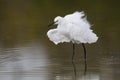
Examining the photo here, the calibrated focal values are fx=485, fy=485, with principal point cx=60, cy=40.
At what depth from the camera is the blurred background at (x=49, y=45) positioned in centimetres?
895

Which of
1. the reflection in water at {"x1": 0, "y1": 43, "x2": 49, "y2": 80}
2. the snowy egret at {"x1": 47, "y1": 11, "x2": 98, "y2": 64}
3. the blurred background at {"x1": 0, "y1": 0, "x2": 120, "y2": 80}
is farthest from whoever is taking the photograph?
the snowy egret at {"x1": 47, "y1": 11, "x2": 98, "y2": 64}

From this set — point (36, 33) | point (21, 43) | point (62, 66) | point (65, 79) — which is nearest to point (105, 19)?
point (36, 33)

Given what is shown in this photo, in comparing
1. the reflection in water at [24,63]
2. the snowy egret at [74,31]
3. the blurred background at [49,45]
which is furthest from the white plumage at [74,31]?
the reflection in water at [24,63]

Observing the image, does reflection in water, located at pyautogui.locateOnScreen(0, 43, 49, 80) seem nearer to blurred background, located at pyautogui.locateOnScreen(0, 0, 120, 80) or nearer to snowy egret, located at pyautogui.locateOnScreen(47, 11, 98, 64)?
blurred background, located at pyautogui.locateOnScreen(0, 0, 120, 80)

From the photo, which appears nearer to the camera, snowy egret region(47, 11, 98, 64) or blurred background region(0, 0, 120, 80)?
blurred background region(0, 0, 120, 80)

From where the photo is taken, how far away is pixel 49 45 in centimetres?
1159

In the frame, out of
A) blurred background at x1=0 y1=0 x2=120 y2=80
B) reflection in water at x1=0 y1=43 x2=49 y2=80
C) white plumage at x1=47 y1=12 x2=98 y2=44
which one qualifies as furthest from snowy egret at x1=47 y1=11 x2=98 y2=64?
reflection in water at x1=0 y1=43 x2=49 y2=80

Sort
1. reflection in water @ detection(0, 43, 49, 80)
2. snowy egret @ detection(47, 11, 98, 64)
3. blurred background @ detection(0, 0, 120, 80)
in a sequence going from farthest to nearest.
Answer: snowy egret @ detection(47, 11, 98, 64) → blurred background @ detection(0, 0, 120, 80) → reflection in water @ detection(0, 43, 49, 80)

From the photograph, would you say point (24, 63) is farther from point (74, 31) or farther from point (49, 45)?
point (49, 45)

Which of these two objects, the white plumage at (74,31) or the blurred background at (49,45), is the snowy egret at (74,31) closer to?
the white plumage at (74,31)

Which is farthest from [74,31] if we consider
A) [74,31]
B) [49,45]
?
[49,45]

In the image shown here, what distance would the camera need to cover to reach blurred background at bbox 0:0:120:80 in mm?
8953

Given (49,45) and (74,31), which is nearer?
(74,31)

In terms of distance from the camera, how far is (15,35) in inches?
514
